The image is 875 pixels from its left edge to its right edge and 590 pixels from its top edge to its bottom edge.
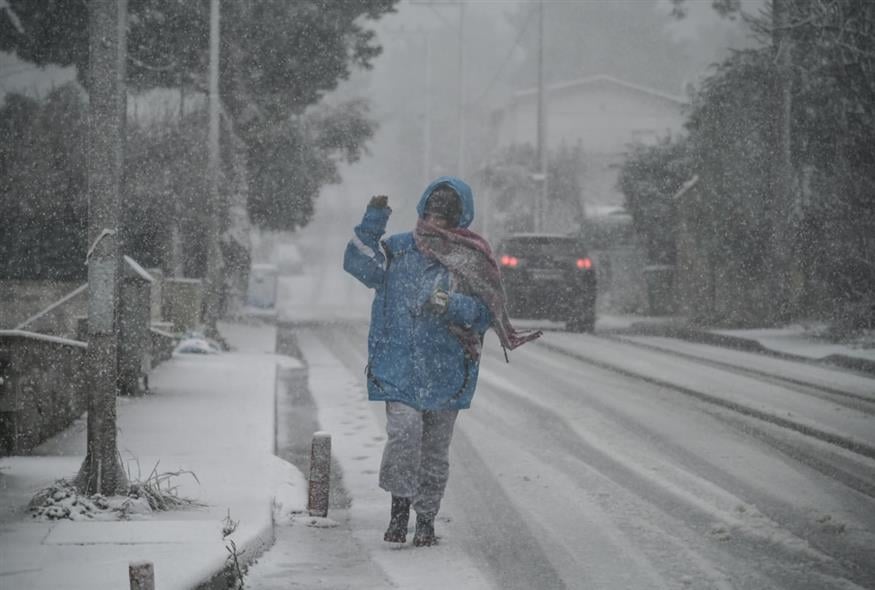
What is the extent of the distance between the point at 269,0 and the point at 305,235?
62.1 m

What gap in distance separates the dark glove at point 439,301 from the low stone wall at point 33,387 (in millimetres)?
3444

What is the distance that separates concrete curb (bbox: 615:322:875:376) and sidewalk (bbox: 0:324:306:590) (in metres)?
7.90

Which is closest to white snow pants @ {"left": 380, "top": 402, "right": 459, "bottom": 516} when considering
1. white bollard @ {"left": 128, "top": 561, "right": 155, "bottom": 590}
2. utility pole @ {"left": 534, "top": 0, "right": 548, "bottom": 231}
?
white bollard @ {"left": 128, "top": 561, "right": 155, "bottom": 590}

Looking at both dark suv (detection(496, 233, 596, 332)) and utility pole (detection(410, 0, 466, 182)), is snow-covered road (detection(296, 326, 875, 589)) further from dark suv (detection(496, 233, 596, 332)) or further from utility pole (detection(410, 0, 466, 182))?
utility pole (detection(410, 0, 466, 182))

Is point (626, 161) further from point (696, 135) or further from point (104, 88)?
point (104, 88)

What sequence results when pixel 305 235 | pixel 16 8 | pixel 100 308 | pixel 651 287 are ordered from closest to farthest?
pixel 100 308, pixel 16 8, pixel 651 287, pixel 305 235

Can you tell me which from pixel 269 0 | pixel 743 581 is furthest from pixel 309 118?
pixel 743 581

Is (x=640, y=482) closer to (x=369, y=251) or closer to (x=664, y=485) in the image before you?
(x=664, y=485)

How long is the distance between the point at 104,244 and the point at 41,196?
14.2 metres

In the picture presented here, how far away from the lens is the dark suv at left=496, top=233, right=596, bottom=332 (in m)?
21.6

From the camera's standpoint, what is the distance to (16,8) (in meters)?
23.2

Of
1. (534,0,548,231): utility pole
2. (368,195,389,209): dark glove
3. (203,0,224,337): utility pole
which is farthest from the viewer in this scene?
(534,0,548,231): utility pole

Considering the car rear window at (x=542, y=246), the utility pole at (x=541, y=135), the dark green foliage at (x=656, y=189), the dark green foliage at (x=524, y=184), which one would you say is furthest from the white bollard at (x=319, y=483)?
the dark green foliage at (x=524, y=184)

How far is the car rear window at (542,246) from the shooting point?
21.9 m
